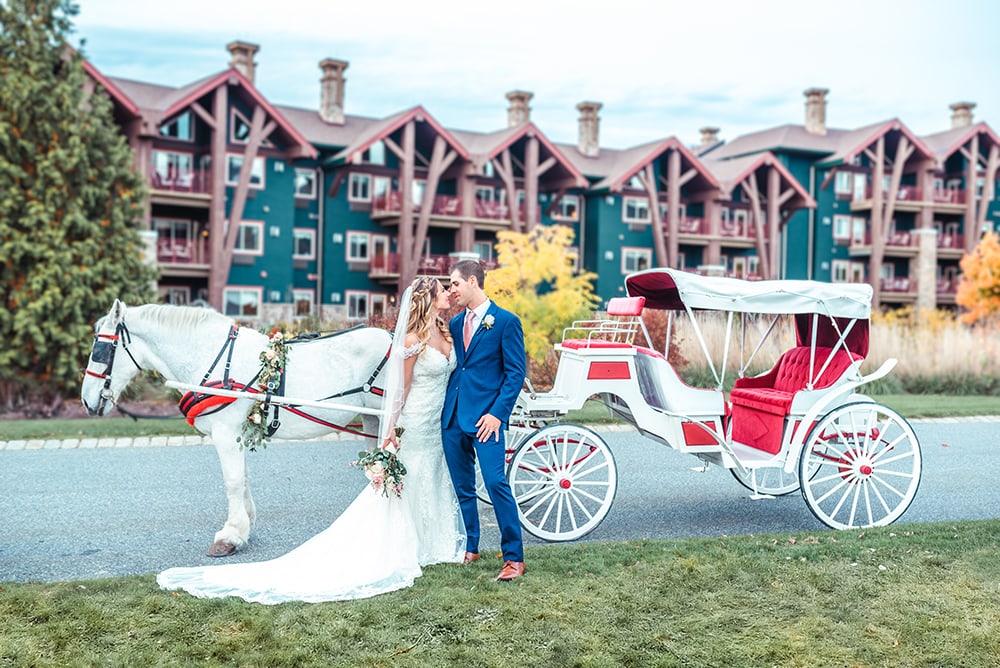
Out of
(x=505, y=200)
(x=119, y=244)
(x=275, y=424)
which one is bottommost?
(x=275, y=424)

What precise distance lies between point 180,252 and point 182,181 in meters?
2.45

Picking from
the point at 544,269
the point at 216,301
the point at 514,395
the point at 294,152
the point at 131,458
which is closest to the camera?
the point at 514,395

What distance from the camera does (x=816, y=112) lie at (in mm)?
48469

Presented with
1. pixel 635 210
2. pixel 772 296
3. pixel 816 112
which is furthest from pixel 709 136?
pixel 772 296

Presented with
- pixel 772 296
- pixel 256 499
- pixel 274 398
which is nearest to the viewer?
pixel 274 398

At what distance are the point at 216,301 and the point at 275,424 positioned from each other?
25.5 m

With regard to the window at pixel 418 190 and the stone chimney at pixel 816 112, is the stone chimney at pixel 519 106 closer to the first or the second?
the window at pixel 418 190

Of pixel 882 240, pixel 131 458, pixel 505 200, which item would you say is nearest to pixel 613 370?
pixel 131 458

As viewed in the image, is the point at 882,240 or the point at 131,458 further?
the point at 882,240

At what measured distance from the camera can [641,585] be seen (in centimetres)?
624

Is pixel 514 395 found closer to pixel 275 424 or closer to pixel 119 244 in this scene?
pixel 275 424

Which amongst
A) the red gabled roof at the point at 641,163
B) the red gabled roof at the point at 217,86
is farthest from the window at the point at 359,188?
the red gabled roof at the point at 641,163

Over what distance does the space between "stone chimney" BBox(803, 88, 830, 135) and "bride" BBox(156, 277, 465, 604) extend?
4532 cm

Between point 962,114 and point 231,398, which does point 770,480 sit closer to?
point 231,398
